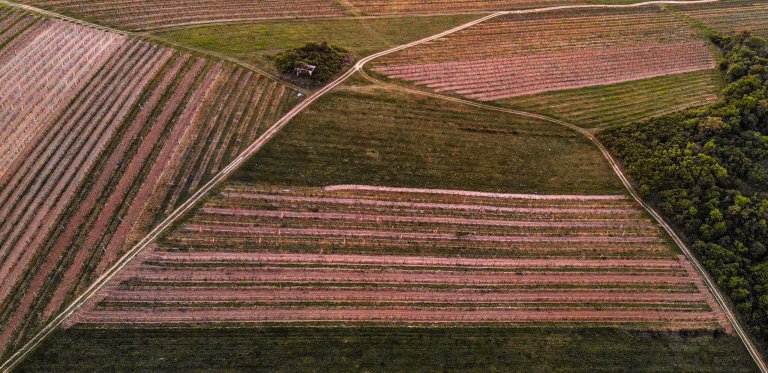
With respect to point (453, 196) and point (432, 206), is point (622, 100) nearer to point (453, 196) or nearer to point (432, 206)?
point (453, 196)

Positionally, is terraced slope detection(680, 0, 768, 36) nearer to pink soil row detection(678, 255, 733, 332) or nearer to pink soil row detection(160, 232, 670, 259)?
pink soil row detection(678, 255, 733, 332)

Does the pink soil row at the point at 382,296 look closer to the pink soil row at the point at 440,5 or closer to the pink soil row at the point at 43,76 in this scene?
the pink soil row at the point at 43,76

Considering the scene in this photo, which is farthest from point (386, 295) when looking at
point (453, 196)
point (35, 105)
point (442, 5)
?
point (442, 5)

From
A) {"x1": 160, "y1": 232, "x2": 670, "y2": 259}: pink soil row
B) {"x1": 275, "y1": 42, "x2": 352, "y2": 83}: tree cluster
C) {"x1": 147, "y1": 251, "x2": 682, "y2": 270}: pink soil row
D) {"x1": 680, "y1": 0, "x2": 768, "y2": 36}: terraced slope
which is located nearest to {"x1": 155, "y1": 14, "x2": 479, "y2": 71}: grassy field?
{"x1": 275, "y1": 42, "x2": 352, "y2": 83}: tree cluster

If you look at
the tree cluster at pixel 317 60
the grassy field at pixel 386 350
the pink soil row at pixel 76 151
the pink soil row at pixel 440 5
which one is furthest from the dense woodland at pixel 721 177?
the pink soil row at pixel 76 151

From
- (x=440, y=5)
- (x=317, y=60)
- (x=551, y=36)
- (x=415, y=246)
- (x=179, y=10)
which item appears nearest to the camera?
(x=415, y=246)

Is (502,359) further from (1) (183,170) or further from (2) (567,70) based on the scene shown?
(2) (567,70)

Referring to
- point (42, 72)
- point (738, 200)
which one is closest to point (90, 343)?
point (42, 72)
